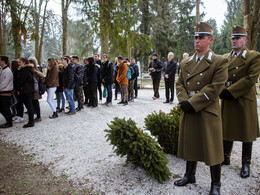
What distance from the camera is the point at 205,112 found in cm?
264

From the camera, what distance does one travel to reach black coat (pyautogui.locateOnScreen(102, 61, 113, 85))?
356 inches

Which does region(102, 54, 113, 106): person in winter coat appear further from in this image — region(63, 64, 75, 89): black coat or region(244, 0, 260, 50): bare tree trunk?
region(244, 0, 260, 50): bare tree trunk

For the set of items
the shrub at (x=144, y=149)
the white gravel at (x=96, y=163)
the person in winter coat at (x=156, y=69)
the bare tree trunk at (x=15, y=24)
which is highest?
the bare tree trunk at (x=15, y=24)

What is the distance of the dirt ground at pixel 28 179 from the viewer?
10.1 ft

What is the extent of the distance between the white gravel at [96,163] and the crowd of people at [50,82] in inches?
27.4

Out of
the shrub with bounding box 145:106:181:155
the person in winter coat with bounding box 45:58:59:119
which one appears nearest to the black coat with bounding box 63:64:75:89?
the person in winter coat with bounding box 45:58:59:119

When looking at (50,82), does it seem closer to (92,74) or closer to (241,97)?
(92,74)

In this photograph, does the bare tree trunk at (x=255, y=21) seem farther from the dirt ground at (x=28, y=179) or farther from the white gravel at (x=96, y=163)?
the dirt ground at (x=28, y=179)

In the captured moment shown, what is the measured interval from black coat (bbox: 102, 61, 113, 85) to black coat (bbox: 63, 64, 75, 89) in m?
1.91

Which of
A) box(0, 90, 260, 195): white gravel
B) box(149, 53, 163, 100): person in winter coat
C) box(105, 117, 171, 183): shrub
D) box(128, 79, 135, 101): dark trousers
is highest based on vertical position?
box(149, 53, 163, 100): person in winter coat

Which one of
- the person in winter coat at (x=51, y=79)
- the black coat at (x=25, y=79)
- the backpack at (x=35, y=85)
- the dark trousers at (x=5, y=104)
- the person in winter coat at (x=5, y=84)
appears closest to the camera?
the black coat at (x=25, y=79)

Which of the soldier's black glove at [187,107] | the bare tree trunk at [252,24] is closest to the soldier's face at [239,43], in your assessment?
the soldier's black glove at [187,107]

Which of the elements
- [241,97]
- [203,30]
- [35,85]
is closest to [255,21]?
[241,97]

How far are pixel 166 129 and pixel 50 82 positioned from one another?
4686 millimetres
